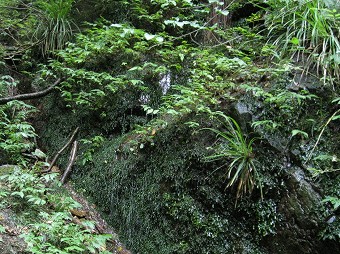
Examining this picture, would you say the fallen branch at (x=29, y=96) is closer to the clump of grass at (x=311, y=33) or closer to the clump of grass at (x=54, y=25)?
the clump of grass at (x=54, y=25)

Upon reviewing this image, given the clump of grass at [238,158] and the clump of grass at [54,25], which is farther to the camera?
the clump of grass at [54,25]

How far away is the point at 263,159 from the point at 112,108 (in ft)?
8.16

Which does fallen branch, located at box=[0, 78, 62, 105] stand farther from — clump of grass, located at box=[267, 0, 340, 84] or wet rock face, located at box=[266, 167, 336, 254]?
wet rock face, located at box=[266, 167, 336, 254]

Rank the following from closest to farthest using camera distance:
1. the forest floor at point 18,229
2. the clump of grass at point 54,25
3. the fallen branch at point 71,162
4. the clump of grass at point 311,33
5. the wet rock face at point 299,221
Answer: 1. the forest floor at point 18,229
2. the wet rock face at point 299,221
3. the clump of grass at point 311,33
4. the fallen branch at point 71,162
5. the clump of grass at point 54,25

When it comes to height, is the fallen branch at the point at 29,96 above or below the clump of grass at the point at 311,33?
below

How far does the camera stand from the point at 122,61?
→ 4922 millimetres

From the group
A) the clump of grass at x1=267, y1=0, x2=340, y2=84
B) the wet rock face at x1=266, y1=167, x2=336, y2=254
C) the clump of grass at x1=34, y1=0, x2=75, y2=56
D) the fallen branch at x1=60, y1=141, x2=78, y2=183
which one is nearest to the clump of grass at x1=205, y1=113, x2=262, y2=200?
the wet rock face at x1=266, y1=167, x2=336, y2=254

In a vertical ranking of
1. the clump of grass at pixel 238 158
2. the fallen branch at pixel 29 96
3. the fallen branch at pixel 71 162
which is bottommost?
the fallen branch at pixel 71 162

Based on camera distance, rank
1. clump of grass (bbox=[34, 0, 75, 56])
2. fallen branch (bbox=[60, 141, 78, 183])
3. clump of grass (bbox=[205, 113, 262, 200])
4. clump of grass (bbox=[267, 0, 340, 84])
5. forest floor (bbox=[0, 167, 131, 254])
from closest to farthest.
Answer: forest floor (bbox=[0, 167, 131, 254]) < clump of grass (bbox=[205, 113, 262, 200]) < clump of grass (bbox=[267, 0, 340, 84]) < fallen branch (bbox=[60, 141, 78, 183]) < clump of grass (bbox=[34, 0, 75, 56])

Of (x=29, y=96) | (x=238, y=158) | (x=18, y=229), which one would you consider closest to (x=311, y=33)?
(x=238, y=158)

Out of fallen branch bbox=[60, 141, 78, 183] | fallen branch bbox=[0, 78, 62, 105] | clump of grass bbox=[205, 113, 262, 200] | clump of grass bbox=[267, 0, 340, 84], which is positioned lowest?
fallen branch bbox=[60, 141, 78, 183]

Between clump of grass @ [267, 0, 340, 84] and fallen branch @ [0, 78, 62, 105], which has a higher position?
clump of grass @ [267, 0, 340, 84]

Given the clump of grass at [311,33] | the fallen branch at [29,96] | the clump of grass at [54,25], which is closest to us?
the clump of grass at [311,33]

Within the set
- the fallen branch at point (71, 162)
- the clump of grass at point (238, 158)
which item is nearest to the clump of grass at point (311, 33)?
the clump of grass at point (238, 158)
